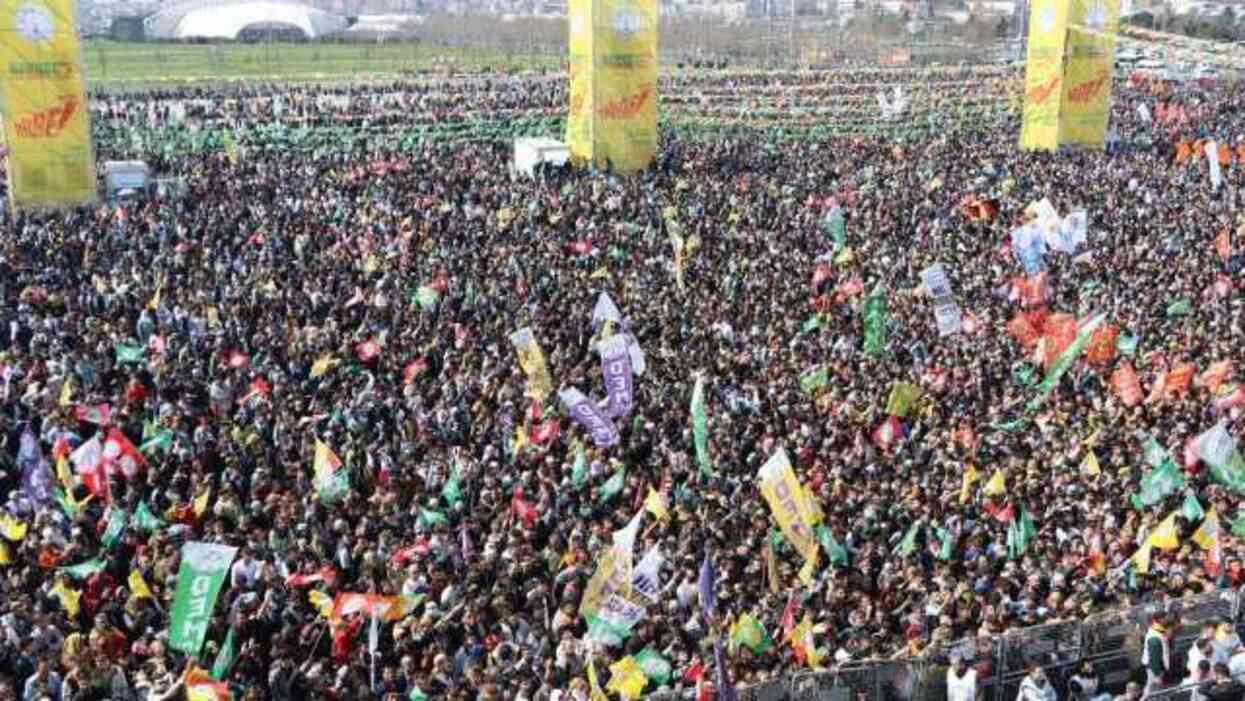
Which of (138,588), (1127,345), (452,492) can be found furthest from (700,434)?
(1127,345)

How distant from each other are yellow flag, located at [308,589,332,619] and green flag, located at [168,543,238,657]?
1.01m

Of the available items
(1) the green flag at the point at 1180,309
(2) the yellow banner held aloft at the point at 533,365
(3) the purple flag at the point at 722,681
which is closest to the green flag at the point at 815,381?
(2) the yellow banner held aloft at the point at 533,365

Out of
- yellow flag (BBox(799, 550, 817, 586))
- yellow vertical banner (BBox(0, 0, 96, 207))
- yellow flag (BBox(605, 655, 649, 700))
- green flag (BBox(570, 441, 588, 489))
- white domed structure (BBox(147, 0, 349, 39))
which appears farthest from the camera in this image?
white domed structure (BBox(147, 0, 349, 39))

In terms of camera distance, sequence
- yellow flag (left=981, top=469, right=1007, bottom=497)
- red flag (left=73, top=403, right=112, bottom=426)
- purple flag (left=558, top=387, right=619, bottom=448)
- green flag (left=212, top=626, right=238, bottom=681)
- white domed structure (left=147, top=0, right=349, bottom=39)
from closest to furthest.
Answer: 1. green flag (left=212, top=626, right=238, bottom=681)
2. yellow flag (left=981, top=469, right=1007, bottom=497)
3. purple flag (left=558, top=387, right=619, bottom=448)
4. red flag (left=73, top=403, right=112, bottom=426)
5. white domed structure (left=147, top=0, right=349, bottom=39)

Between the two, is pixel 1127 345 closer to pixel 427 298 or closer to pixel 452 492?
pixel 427 298

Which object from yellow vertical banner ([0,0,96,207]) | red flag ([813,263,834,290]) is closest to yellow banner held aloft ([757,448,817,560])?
red flag ([813,263,834,290])

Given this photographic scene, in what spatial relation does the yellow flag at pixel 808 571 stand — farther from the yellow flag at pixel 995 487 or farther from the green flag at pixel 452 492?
the green flag at pixel 452 492

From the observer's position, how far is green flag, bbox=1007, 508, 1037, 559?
12.8 meters

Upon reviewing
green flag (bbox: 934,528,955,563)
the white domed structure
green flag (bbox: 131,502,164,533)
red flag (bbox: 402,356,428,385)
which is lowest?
green flag (bbox: 934,528,955,563)

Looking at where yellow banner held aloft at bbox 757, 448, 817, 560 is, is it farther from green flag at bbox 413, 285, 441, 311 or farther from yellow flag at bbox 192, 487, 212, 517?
green flag at bbox 413, 285, 441, 311

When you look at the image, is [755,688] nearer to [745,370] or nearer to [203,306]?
[745,370]

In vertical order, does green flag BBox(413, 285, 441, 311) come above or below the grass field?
below

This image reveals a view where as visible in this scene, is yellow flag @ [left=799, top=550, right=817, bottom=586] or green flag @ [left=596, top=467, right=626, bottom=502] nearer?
yellow flag @ [left=799, top=550, right=817, bottom=586]

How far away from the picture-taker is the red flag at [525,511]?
13.0 meters
